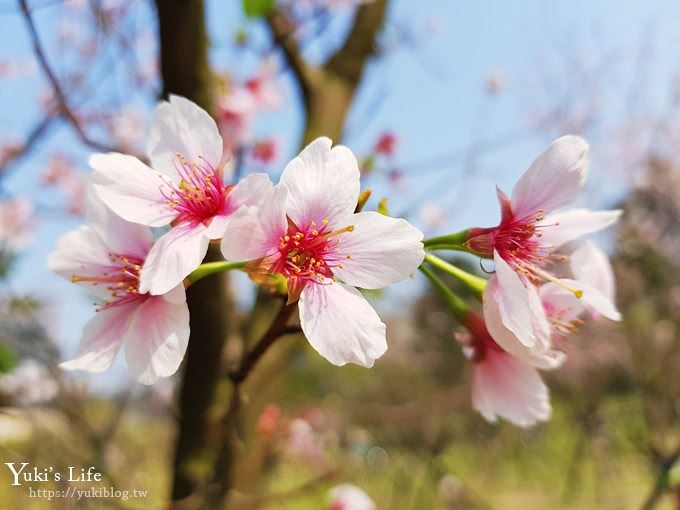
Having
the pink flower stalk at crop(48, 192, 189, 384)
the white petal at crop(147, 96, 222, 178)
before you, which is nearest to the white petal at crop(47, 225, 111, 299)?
the pink flower stalk at crop(48, 192, 189, 384)

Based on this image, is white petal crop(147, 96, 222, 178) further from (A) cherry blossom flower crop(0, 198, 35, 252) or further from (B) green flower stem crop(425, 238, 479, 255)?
(A) cherry blossom flower crop(0, 198, 35, 252)

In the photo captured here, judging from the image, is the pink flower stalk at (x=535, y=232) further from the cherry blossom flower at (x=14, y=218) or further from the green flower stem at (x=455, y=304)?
the cherry blossom flower at (x=14, y=218)

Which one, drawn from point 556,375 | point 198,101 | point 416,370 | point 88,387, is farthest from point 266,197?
point 416,370

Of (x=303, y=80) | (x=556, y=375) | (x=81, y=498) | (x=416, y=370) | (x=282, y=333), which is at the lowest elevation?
(x=416, y=370)

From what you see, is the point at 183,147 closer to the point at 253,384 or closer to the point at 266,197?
the point at 266,197

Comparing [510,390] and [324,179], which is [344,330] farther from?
[510,390]

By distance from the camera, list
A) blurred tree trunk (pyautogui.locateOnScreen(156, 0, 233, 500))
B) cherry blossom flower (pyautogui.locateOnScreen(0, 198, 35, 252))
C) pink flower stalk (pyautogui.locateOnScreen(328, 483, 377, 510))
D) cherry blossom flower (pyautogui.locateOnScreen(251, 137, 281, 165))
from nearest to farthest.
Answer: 1. blurred tree trunk (pyautogui.locateOnScreen(156, 0, 233, 500))
2. pink flower stalk (pyautogui.locateOnScreen(328, 483, 377, 510))
3. cherry blossom flower (pyautogui.locateOnScreen(251, 137, 281, 165))
4. cherry blossom flower (pyautogui.locateOnScreen(0, 198, 35, 252))
